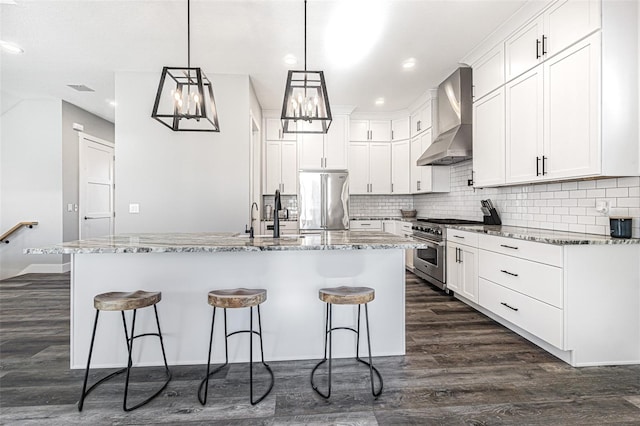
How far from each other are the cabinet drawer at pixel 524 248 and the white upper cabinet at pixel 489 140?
70 centimetres

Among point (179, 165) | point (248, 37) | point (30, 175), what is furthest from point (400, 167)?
point (30, 175)

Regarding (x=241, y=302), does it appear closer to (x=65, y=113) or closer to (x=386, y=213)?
(x=386, y=213)

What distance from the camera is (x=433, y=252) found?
166 inches

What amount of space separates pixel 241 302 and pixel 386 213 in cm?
471

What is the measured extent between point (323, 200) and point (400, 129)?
6.66 ft

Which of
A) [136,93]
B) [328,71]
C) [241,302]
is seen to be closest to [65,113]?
[136,93]

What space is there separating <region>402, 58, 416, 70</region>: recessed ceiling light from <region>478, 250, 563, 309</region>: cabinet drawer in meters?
2.36

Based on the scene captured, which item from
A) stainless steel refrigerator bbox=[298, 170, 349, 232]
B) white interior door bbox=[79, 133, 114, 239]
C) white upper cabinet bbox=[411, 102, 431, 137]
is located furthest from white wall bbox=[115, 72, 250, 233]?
white upper cabinet bbox=[411, 102, 431, 137]

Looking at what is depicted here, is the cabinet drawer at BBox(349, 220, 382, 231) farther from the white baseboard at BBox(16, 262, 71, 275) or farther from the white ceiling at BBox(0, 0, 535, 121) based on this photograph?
the white baseboard at BBox(16, 262, 71, 275)

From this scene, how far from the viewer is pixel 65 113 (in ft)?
17.2

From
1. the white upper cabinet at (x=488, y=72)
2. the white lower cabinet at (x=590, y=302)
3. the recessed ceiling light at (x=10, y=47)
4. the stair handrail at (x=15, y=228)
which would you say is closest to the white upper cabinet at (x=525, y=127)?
the white upper cabinet at (x=488, y=72)

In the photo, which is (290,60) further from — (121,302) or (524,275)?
(524,275)

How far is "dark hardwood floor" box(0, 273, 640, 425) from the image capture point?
1.71m

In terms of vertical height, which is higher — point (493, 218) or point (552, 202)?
point (552, 202)
